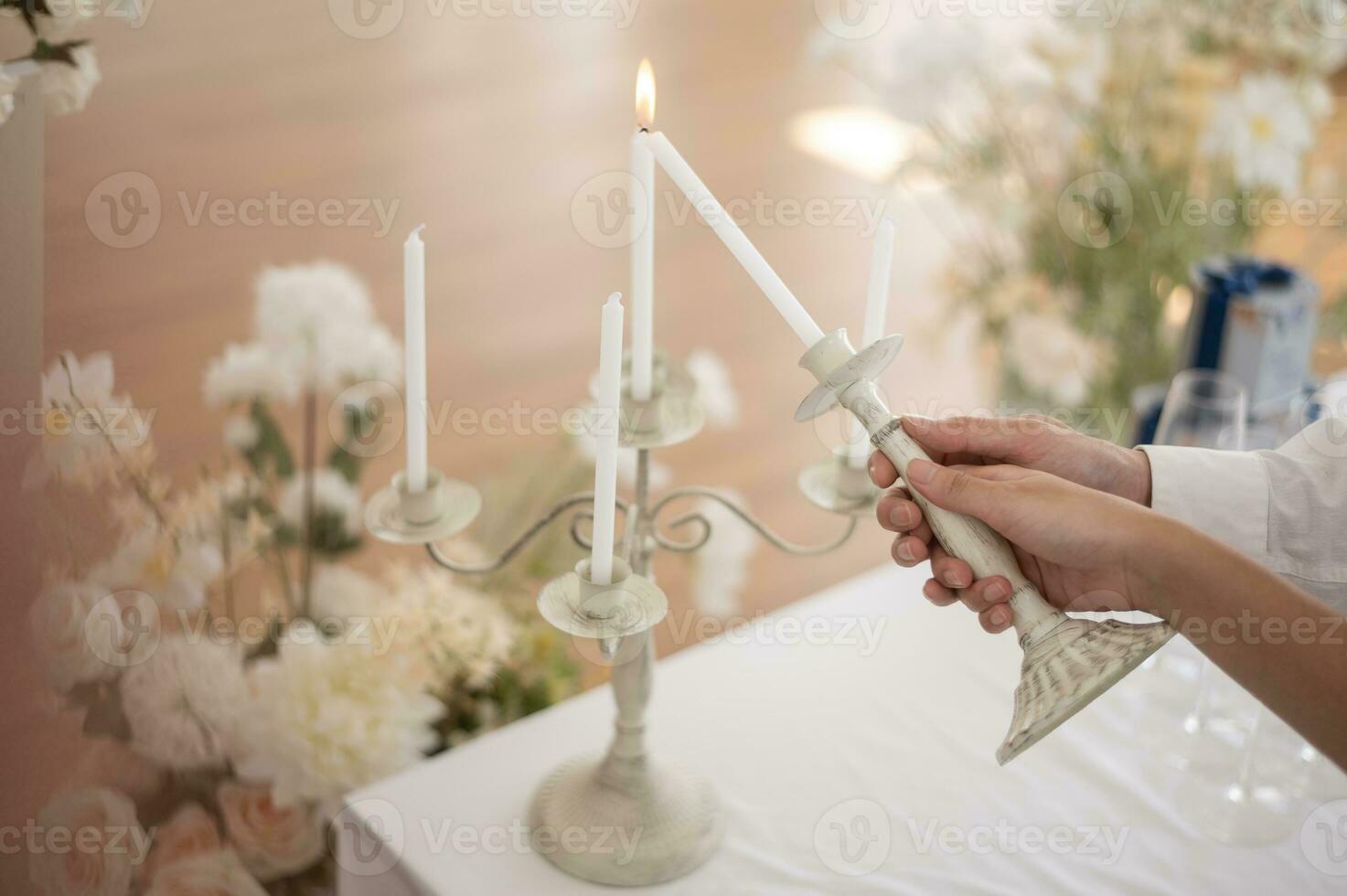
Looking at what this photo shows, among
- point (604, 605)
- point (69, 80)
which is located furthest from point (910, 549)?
point (69, 80)

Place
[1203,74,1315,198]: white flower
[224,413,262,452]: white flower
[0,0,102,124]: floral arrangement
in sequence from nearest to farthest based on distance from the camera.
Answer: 1. [0,0,102,124]: floral arrangement
2. [224,413,262,452]: white flower
3. [1203,74,1315,198]: white flower

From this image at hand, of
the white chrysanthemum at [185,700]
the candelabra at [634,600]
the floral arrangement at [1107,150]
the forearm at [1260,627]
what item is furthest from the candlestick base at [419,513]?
the floral arrangement at [1107,150]

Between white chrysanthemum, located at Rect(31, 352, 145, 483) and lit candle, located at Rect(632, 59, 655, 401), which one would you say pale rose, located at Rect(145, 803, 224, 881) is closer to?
white chrysanthemum, located at Rect(31, 352, 145, 483)

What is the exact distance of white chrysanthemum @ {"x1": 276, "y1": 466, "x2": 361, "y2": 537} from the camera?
113 centimetres

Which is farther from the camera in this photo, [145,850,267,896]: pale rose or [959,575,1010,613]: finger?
[145,850,267,896]: pale rose

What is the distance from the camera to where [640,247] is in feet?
2.57

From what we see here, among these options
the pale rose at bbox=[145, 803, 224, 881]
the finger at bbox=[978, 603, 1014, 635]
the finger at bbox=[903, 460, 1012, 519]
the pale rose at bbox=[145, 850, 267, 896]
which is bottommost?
the pale rose at bbox=[145, 850, 267, 896]

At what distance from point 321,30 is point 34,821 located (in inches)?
105

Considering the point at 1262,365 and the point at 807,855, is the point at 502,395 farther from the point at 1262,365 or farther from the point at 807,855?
the point at 807,855

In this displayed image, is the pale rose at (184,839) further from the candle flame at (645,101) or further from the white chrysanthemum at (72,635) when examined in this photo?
the candle flame at (645,101)

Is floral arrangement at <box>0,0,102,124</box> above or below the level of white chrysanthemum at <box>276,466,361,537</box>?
above

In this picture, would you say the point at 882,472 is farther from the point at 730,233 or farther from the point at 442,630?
the point at 442,630

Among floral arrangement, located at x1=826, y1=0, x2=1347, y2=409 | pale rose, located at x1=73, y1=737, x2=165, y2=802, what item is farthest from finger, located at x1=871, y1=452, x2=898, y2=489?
floral arrangement, located at x1=826, y1=0, x2=1347, y2=409

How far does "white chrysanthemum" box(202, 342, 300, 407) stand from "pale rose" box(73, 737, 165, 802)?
30 centimetres
